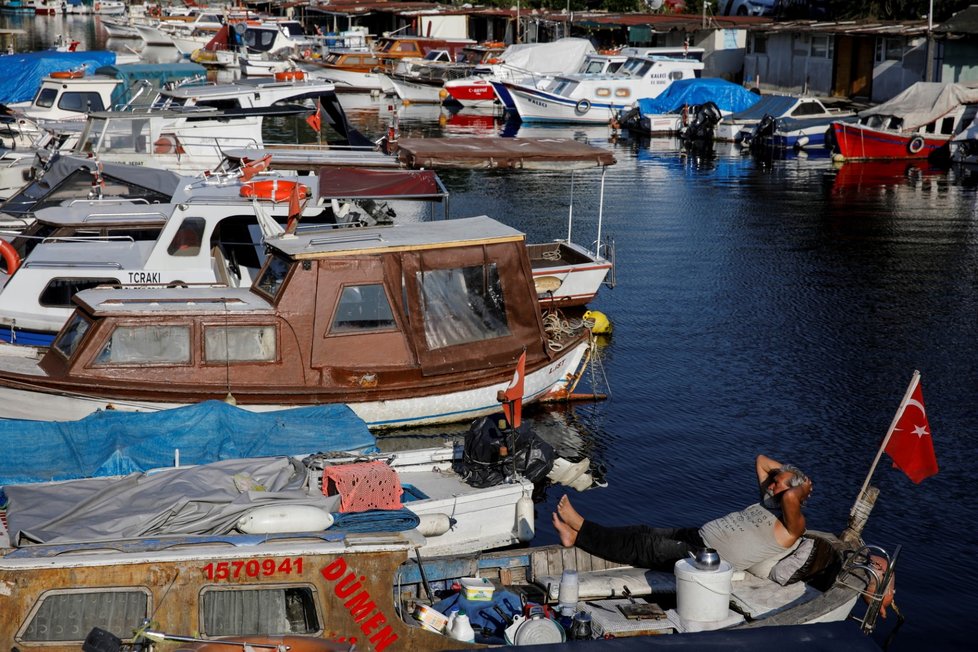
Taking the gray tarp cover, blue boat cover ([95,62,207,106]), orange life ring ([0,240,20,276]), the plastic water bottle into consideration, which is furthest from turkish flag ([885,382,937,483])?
blue boat cover ([95,62,207,106])

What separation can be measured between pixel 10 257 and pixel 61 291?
165cm

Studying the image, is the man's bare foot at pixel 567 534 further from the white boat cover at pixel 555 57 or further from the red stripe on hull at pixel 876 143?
the white boat cover at pixel 555 57

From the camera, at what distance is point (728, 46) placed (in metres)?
62.1

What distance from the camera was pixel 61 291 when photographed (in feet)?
58.6

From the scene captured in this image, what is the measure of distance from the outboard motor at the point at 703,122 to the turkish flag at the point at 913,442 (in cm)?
3994

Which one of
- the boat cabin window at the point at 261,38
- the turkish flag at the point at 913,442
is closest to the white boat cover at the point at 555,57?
the boat cabin window at the point at 261,38

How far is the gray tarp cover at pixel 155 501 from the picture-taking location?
10234 mm

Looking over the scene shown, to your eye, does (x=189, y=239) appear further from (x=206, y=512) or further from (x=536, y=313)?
(x=206, y=512)

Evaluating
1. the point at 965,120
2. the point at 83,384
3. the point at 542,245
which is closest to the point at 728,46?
the point at 965,120

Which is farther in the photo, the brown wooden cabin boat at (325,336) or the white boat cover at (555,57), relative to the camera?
the white boat cover at (555,57)

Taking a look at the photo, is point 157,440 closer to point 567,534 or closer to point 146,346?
point 146,346

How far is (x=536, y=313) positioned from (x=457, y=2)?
7565 centimetres

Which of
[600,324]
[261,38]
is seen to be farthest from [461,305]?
[261,38]

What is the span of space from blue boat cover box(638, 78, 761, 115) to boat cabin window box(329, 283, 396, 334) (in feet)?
126
